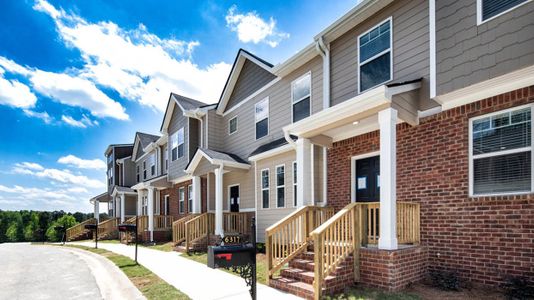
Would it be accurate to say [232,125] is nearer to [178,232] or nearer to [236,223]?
[236,223]

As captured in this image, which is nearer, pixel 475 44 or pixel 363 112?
pixel 475 44

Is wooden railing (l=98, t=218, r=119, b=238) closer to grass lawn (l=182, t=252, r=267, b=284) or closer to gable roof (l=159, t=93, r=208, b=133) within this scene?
gable roof (l=159, t=93, r=208, b=133)

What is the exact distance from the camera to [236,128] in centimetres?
1471

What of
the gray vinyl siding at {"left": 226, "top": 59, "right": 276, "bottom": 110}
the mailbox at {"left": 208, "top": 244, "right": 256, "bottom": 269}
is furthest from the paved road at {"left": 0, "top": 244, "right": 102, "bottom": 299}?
the gray vinyl siding at {"left": 226, "top": 59, "right": 276, "bottom": 110}

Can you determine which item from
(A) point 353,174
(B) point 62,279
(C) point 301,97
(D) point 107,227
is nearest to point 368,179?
(A) point 353,174

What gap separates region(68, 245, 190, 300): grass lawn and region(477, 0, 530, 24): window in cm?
751

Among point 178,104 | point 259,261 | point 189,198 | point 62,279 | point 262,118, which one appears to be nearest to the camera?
point 62,279

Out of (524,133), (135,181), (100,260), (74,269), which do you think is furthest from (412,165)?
(135,181)

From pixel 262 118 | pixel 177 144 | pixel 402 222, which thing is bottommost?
pixel 402 222

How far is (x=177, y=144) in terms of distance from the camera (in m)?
18.0

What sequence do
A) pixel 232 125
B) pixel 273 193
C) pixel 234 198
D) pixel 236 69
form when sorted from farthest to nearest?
1. pixel 232 125
2. pixel 234 198
3. pixel 236 69
4. pixel 273 193

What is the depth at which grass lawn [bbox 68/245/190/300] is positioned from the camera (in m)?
6.40

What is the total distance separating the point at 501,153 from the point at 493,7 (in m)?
2.58

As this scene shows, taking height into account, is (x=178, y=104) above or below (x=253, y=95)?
above
